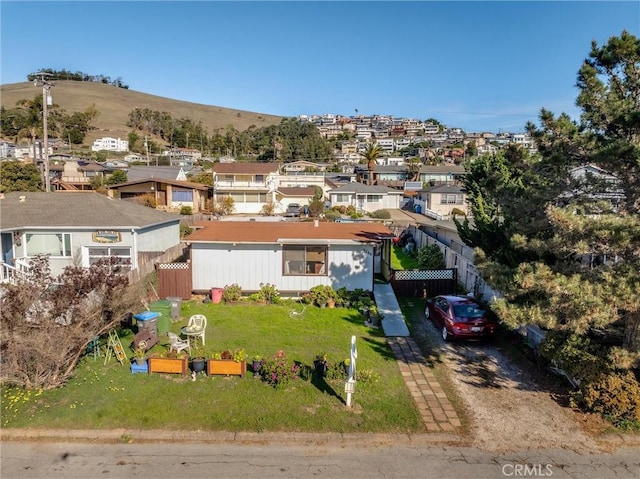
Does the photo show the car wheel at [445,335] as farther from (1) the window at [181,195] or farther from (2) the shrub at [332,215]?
(1) the window at [181,195]

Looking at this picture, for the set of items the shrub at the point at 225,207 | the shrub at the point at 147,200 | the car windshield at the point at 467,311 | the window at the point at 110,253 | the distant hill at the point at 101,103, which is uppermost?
the distant hill at the point at 101,103

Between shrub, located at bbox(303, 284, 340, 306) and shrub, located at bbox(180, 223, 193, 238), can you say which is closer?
shrub, located at bbox(303, 284, 340, 306)

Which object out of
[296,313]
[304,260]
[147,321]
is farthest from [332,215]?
[147,321]

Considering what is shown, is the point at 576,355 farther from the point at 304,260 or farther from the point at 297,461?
the point at 304,260

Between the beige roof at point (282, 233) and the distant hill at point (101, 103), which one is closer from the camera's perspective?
the beige roof at point (282, 233)

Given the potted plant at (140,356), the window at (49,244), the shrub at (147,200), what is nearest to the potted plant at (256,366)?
the potted plant at (140,356)

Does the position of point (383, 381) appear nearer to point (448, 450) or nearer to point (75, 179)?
point (448, 450)

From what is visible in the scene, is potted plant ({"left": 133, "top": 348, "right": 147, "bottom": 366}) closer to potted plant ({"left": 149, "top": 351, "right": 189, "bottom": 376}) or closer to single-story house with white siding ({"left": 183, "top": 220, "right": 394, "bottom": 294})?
potted plant ({"left": 149, "top": 351, "right": 189, "bottom": 376})

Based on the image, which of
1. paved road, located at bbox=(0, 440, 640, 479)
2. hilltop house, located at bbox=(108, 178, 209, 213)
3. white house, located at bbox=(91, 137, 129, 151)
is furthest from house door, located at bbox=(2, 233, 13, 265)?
white house, located at bbox=(91, 137, 129, 151)
